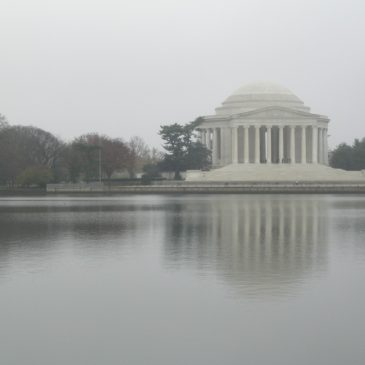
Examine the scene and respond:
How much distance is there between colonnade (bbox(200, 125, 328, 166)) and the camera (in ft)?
385

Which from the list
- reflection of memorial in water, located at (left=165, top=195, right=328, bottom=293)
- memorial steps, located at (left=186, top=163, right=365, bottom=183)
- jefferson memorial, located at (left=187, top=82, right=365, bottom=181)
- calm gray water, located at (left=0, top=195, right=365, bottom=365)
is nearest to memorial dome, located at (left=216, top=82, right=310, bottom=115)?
jefferson memorial, located at (left=187, top=82, right=365, bottom=181)

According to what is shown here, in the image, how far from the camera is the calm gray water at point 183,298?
12585mm

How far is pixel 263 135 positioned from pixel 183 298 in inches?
4358

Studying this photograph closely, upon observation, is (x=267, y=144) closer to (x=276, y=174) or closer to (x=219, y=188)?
(x=276, y=174)

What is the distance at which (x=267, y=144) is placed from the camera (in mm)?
117875

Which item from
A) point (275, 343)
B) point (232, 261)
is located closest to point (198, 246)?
point (232, 261)

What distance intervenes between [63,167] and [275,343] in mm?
104526

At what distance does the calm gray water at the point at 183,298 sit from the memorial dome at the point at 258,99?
298ft

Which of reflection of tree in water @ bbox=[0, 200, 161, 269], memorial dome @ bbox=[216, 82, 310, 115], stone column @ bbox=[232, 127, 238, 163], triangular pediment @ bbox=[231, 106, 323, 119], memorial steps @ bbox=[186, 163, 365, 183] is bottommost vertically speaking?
reflection of tree in water @ bbox=[0, 200, 161, 269]

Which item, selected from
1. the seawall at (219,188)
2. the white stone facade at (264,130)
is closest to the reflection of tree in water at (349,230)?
the seawall at (219,188)

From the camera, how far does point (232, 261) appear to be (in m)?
22.1

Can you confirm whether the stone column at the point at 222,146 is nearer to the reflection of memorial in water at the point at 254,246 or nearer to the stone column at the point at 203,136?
the stone column at the point at 203,136

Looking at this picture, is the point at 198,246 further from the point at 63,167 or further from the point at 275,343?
the point at 63,167

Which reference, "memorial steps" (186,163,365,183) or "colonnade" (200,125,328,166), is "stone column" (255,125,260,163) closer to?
"colonnade" (200,125,328,166)
